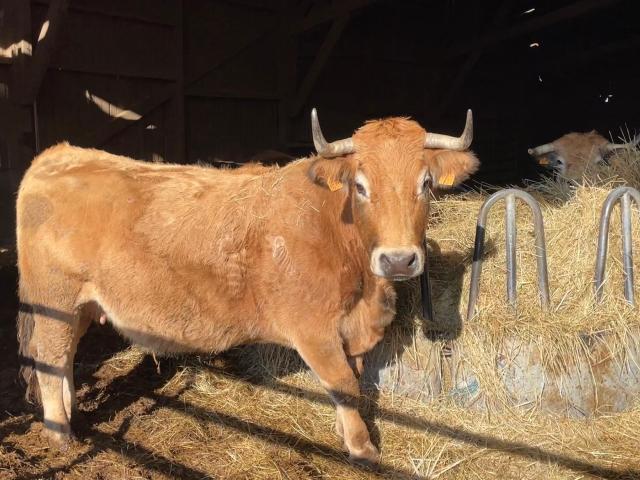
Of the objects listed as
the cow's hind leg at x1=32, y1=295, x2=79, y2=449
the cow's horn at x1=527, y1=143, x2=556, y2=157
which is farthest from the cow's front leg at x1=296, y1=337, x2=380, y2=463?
the cow's horn at x1=527, y1=143, x2=556, y2=157

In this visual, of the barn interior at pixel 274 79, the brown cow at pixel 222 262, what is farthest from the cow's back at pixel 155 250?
the barn interior at pixel 274 79

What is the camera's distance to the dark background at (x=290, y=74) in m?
7.47

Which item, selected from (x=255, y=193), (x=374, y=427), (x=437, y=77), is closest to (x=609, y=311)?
(x=374, y=427)

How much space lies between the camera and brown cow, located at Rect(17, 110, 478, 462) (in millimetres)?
3797

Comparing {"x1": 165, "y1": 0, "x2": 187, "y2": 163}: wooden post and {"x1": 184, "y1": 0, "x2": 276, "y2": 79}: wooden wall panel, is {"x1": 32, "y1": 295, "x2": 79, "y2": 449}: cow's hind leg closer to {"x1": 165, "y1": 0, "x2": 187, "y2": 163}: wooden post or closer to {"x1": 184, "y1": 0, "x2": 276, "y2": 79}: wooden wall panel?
{"x1": 165, "y1": 0, "x2": 187, "y2": 163}: wooden post

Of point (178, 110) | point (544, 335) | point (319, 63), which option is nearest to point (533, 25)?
point (319, 63)

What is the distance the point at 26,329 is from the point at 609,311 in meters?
4.46

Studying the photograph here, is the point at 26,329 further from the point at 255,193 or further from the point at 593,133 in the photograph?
the point at 593,133

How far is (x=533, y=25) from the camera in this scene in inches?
423

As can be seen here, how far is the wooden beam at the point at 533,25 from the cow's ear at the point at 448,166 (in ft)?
23.9

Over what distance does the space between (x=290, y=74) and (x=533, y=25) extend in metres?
4.71

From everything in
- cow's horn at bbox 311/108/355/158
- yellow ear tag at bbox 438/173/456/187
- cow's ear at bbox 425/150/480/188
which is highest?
cow's horn at bbox 311/108/355/158

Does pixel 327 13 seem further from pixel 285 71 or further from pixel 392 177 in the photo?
pixel 392 177

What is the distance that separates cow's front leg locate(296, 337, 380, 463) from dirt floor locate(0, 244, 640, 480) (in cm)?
13
